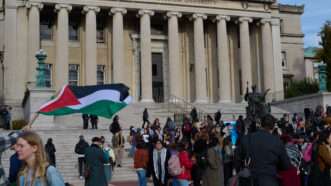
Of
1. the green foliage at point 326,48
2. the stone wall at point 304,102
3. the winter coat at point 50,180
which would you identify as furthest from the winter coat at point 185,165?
the green foliage at point 326,48

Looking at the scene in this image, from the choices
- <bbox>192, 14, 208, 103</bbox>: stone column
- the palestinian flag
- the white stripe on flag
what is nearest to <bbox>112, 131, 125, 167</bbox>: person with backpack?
the palestinian flag

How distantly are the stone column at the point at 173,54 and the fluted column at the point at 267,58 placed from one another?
8833 mm

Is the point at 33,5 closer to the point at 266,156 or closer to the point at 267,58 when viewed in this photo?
the point at 267,58

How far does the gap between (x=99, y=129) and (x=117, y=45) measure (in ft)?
42.0

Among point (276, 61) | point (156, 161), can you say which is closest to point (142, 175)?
point (156, 161)

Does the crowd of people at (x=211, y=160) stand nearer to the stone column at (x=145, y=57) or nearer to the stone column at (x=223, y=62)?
the stone column at (x=145, y=57)

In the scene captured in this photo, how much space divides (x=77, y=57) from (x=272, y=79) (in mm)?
18608

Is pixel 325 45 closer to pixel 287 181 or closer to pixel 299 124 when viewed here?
pixel 299 124

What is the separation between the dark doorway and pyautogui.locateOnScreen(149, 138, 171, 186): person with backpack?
1329 inches

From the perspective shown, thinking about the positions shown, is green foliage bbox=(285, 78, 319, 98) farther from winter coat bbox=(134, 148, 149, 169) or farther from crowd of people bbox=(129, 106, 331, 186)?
winter coat bbox=(134, 148, 149, 169)

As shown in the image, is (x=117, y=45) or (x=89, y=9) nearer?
(x=89, y=9)

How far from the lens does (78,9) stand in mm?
42250

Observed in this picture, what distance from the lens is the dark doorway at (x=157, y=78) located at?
47000mm

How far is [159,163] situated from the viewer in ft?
40.3
